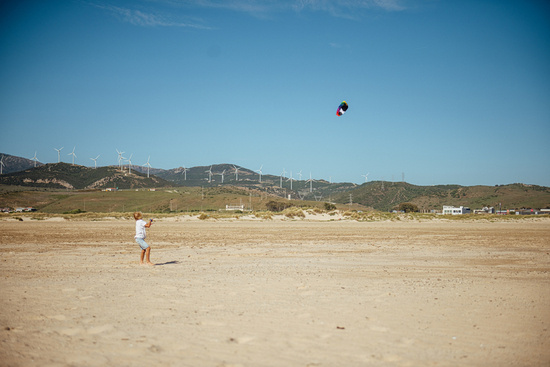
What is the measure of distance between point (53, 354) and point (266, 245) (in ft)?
55.4

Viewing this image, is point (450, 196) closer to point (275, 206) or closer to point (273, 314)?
point (275, 206)

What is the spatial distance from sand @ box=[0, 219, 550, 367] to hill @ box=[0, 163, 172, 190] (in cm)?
16293

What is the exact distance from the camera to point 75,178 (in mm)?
175250

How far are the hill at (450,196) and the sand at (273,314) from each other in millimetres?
115105

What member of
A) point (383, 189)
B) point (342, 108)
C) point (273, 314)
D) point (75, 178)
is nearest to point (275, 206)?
point (342, 108)

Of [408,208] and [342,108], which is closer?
[342,108]

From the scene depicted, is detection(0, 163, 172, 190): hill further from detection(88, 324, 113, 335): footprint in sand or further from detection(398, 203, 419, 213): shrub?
detection(88, 324, 113, 335): footprint in sand

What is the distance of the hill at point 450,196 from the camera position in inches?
4633

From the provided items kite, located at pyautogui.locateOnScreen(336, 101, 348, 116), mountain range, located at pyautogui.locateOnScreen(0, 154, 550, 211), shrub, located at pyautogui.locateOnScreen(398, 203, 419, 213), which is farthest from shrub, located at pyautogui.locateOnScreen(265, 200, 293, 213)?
kite, located at pyautogui.locateOnScreen(336, 101, 348, 116)

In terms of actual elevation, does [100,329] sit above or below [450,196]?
below

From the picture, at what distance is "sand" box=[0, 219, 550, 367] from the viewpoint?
591 cm

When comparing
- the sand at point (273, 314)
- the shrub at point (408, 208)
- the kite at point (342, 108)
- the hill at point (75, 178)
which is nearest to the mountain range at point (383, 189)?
the hill at point (75, 178)

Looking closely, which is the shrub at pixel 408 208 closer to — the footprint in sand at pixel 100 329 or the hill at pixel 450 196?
the hill at pixel 450 196

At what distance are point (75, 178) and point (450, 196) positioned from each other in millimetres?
141706
